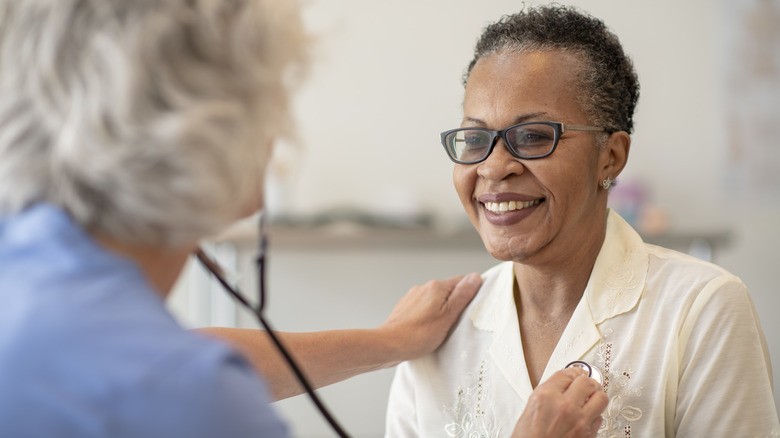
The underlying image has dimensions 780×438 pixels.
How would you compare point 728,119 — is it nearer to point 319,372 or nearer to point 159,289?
point 319,372

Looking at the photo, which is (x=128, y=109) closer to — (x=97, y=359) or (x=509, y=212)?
(x=97, y=359)

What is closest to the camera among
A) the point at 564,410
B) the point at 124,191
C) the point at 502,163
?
the point at 124,191

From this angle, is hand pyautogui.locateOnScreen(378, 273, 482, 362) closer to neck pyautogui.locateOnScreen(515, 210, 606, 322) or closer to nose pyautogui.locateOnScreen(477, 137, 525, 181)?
neck pyautogui.locateOnScreen(515, 210, 606, 322)

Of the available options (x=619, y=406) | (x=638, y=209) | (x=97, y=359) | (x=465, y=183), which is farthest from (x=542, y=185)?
(x=638, y=209)

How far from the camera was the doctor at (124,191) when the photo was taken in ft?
2.10

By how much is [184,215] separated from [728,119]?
378cm

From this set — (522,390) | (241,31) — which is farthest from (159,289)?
(522,390)

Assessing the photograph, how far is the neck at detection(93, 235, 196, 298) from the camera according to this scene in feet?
2.60

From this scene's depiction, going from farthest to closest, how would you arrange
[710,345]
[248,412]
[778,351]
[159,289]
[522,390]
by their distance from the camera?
[778,351], [522,390], [710,345], [159,289], [248,412]

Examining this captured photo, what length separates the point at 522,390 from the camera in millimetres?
1427

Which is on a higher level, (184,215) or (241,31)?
(241,31)

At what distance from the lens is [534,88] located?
1400 mm

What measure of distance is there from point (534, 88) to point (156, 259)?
0.84 metres

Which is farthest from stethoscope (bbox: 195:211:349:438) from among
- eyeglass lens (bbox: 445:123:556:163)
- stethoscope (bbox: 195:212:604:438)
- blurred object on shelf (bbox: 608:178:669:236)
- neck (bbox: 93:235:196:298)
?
blurred object on shelf (bbox: 608:178:669:236)
